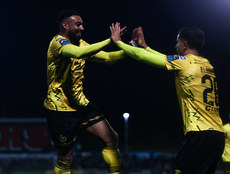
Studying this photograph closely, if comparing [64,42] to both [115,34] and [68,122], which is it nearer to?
[115,34]

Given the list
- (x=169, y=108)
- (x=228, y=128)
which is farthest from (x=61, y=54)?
(x=169, y=108)

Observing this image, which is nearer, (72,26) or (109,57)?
(72,26)

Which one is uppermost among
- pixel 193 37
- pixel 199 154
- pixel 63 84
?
pixel 193 37

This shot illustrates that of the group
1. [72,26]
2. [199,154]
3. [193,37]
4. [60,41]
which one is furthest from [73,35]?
[199,154]

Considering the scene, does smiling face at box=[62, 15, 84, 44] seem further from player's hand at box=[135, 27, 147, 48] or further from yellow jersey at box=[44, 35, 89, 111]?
player's hand at box=[135, 27, 147, 48]

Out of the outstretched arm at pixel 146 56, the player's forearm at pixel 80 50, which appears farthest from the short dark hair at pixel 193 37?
the player's forearm at pixel 80 50

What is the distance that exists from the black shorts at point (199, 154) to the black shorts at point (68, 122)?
135cm

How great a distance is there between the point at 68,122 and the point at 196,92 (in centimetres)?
174

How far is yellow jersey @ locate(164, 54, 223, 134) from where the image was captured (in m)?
4.28

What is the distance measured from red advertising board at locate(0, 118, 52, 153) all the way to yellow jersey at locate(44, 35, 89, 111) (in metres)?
22.9

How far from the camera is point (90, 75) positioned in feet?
152

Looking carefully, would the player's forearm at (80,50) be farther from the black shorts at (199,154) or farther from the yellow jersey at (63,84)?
the black shorts at (199,154)

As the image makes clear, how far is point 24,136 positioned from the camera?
28.0 metres

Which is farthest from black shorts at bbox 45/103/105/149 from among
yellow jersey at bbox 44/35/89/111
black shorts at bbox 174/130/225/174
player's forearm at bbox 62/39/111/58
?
black shorts at bbox 174/130/225/174
